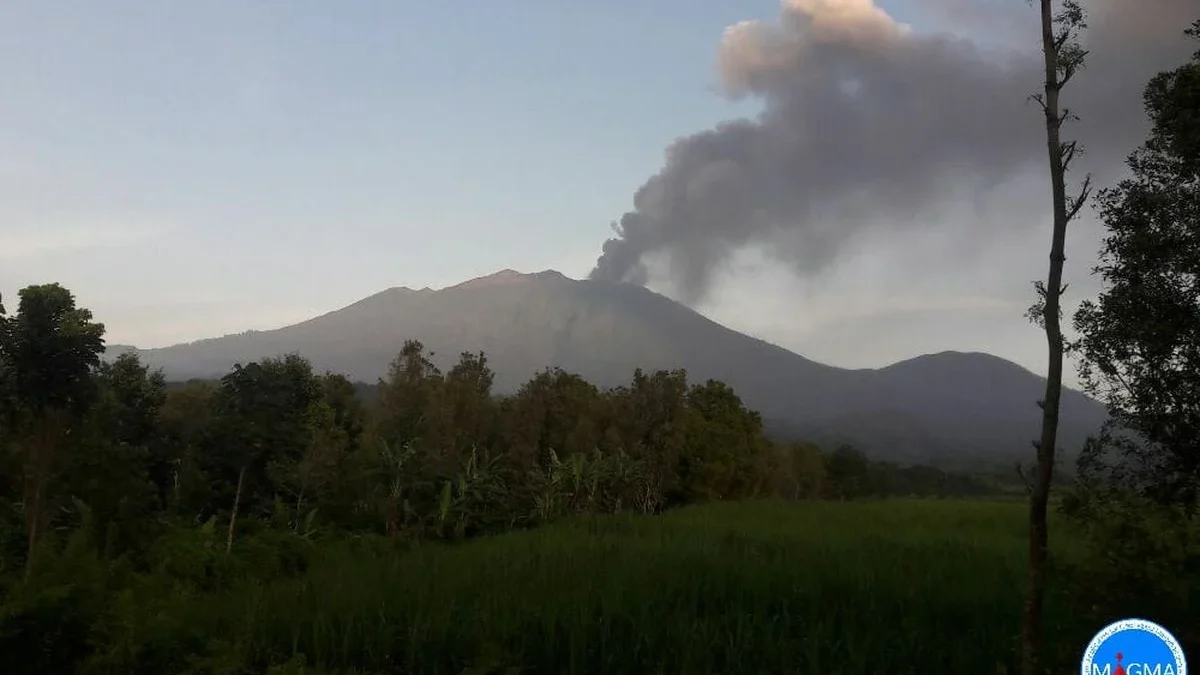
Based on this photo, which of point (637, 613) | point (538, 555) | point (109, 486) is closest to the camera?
point (637, 613)

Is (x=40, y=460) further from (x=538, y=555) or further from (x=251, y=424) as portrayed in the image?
(x=538, y=555)

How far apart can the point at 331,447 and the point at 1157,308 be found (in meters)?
14.8

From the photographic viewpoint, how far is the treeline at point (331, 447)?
33.6ft

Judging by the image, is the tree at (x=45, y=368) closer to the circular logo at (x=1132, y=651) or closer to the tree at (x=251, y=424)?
the tree at (x=251, y=424)

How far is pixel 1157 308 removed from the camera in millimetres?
8977

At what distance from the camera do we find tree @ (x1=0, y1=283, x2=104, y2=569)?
9.73 meters

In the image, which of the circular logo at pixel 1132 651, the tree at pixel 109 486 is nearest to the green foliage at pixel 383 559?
the tree at pixel 109 486

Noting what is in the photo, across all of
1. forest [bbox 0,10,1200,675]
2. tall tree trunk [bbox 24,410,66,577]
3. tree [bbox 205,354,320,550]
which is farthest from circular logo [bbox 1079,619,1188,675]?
tree [bbox 205,354,320,550]

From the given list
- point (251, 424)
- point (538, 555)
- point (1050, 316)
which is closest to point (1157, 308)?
point (1050, 316)

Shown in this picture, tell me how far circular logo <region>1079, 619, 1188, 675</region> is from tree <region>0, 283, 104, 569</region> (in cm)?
1066

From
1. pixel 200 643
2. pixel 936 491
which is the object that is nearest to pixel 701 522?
pixel 200 643

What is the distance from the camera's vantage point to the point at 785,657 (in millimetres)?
6578

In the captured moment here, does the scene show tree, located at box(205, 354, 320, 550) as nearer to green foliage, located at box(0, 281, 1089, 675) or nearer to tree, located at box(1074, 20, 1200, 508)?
green foliage, located at box(0, 281, 1089, 675)

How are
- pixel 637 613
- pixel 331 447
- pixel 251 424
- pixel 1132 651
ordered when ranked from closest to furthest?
pixel 1132 651, pixel 637 613, pixel 251 424, pixel 331 447
